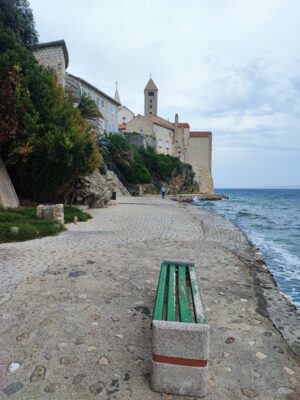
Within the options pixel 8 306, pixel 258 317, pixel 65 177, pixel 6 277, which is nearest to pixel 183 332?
pixel 258 317

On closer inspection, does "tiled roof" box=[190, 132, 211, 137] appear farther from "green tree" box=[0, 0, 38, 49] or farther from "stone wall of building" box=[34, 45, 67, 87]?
"green tree" box=[0, 0, 38, 49]

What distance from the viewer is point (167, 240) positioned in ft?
30.9

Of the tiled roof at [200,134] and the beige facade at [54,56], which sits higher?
the tiled roof at [200,134]

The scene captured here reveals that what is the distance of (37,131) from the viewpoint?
13195mm

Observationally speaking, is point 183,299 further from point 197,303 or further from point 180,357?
point 180,357

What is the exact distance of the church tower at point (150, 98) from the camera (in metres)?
76.5

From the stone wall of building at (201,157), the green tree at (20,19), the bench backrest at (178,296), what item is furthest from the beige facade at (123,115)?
the bench backrest at (178,296)

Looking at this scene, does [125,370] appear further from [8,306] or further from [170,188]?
[170,188]

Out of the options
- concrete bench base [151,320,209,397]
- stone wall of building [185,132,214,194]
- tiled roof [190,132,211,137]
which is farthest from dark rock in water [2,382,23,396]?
tiled roof [190,132,211,137]

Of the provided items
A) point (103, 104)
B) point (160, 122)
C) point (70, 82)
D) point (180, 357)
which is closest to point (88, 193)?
point (180, 357)

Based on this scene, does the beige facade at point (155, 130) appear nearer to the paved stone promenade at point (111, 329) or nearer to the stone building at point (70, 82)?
the stone building at point (70, 82)

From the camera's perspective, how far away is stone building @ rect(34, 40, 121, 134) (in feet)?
77.4

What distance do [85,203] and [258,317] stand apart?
15422 millimetres

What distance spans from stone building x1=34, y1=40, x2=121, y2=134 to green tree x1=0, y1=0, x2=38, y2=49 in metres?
1.71
